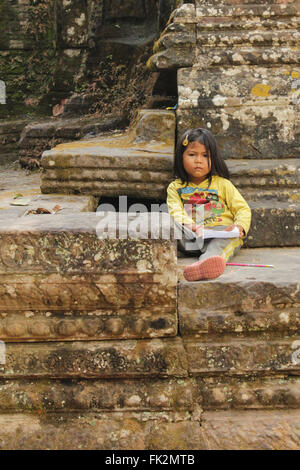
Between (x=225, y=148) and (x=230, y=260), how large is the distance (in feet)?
2.97

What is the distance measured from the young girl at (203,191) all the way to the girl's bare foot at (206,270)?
44 cm

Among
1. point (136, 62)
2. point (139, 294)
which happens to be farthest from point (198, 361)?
point (136, 62)

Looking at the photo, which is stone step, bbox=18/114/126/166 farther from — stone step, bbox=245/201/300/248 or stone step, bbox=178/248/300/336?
stone step, bbox=178/248/300/336

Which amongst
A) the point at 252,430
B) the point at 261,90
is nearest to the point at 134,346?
the point at 252,430

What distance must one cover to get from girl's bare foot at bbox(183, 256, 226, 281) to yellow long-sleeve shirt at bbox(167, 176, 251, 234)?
0.55m

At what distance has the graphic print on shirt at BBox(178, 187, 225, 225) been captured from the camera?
2498 millimetres

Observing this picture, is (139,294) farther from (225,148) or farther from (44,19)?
(44,19)

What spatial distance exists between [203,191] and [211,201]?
68 mm

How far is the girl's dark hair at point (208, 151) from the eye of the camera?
2.53 metres

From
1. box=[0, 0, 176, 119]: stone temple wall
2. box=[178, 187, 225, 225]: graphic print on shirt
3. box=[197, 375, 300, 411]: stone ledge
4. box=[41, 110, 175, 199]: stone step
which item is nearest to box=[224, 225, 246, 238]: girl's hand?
box=[178, 187, 225, 225]: graphic print on shirt

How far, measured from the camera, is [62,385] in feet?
5.97

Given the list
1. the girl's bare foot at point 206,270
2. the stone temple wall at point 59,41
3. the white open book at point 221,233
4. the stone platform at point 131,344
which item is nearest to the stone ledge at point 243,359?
the stone platform at point 131,344

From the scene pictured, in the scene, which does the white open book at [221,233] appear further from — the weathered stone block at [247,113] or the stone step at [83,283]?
the weathered stone block at [247,113]
